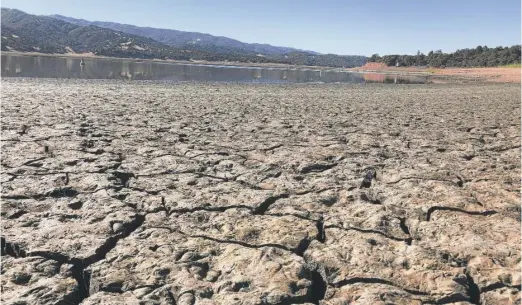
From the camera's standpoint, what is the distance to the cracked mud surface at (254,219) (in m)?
1.84

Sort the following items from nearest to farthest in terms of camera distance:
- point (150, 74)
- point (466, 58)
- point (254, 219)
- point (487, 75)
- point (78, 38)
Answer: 1. point (254, 219)
2. point (150, 74)
3. point (487, 75)
4. point (466, 58)
5. point (78, 38)

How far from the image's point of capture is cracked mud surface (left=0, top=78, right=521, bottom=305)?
184cm

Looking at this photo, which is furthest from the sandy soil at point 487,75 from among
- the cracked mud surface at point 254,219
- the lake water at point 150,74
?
the cracked mud surface at point 254,219

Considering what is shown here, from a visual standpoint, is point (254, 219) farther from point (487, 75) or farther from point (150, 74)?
point (487, 75)

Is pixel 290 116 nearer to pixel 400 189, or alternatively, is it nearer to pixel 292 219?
pixel 400 189

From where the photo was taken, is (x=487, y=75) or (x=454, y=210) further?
(x=487, y=75)

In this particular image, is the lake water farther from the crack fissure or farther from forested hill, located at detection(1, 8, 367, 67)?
forested hill, located at detection(1, 8, 367, 67)

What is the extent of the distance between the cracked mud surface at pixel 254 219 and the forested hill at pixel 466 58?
64718mm

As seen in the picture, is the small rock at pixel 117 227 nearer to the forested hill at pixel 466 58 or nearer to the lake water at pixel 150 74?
the lake water at pixel 150 74

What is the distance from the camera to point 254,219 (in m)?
2.60

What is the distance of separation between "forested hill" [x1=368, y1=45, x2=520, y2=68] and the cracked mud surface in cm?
6472

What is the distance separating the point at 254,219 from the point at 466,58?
78841 millimetres

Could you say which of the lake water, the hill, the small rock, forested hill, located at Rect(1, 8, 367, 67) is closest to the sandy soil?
the lake water

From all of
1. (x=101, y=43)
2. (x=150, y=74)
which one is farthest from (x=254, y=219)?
(x=101, y=43)
